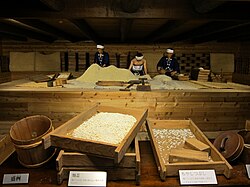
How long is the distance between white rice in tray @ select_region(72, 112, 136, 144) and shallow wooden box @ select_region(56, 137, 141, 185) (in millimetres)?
96

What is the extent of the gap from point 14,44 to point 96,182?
6685 mm

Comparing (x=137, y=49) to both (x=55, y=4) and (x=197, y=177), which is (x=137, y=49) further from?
(x=197, y=177)

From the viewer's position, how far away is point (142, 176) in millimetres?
1244

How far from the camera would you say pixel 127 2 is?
2268mm

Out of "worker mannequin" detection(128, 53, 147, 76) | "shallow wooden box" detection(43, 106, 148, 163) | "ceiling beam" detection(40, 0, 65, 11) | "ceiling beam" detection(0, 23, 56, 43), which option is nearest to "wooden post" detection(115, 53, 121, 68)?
"ceiling beam" detection(0, 23, 56, 43)

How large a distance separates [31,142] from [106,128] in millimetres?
398

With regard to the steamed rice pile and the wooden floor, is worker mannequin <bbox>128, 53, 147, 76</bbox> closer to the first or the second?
the steamed rice pile

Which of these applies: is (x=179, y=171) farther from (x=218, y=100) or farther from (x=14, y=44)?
(x=14, y=44)

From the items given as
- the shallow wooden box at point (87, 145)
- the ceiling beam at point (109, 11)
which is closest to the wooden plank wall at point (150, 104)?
the ceiling beam at point (109, 11)

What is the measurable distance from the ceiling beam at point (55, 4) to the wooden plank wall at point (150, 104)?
0.91m

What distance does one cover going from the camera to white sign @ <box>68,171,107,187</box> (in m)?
1.13

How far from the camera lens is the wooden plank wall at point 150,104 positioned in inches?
109

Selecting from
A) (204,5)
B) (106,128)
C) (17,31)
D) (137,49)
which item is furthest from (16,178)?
(137,49)

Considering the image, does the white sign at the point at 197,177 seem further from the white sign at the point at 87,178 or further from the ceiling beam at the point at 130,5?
the ceiling beam at the point at 130,5
